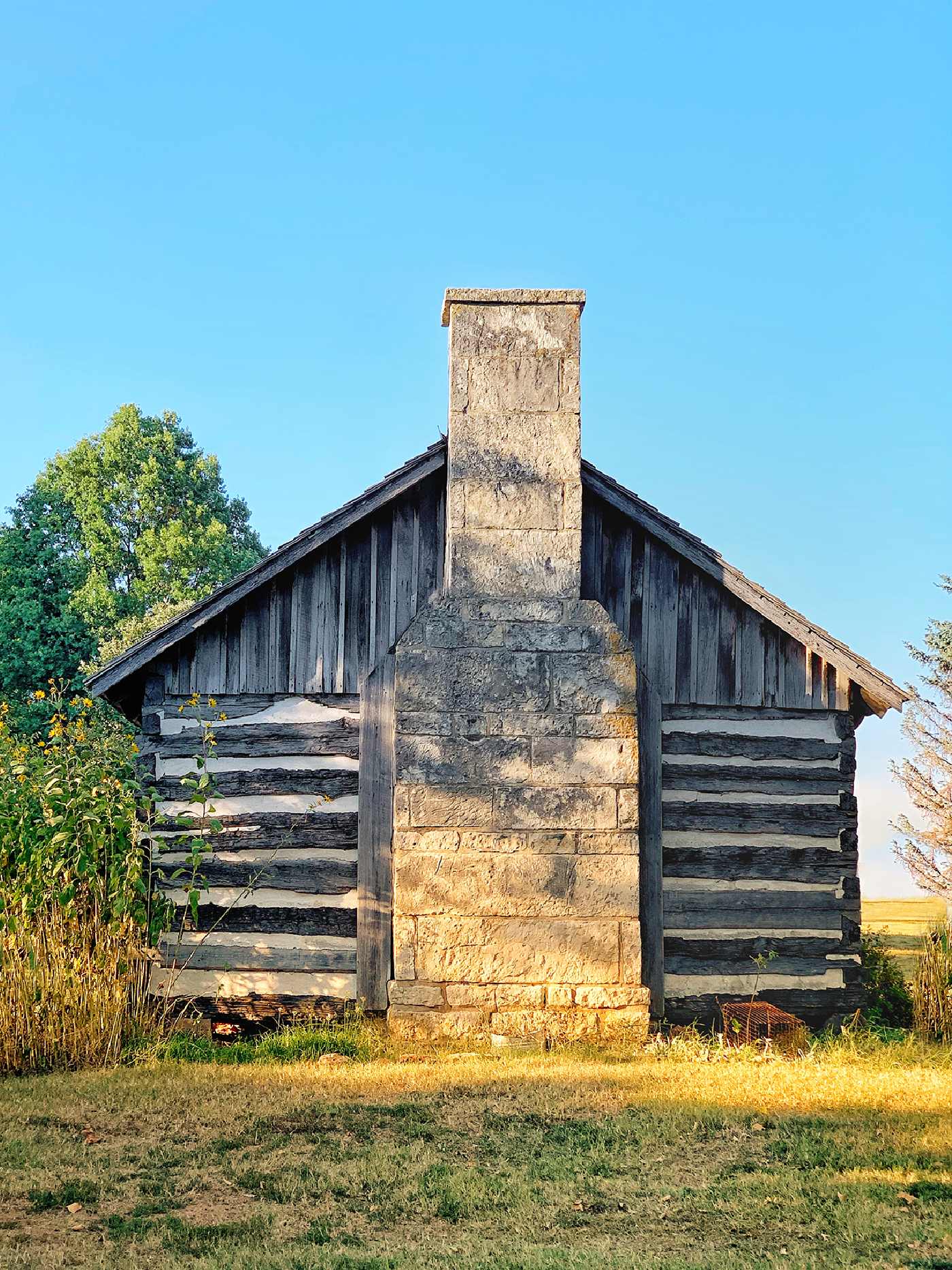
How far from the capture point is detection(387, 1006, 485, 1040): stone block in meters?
8.87

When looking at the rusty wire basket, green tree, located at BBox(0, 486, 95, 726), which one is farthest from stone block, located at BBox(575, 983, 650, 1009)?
green tree, located at BBox(0, 486, 95, 726)

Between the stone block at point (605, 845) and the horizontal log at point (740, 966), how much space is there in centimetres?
146

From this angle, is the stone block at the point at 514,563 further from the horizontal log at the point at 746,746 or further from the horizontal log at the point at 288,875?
the horizontal log at the point at 288,875

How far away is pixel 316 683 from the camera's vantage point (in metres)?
10.0

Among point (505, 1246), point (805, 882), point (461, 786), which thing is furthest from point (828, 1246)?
point (805, 882)

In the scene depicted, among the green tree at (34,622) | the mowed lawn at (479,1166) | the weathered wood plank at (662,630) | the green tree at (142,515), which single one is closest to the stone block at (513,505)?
the weathered wood plank at (662,630)

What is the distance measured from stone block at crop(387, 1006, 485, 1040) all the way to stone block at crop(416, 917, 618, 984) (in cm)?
25

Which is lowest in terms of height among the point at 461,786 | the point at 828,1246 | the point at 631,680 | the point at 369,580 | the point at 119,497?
the point at 828,1246

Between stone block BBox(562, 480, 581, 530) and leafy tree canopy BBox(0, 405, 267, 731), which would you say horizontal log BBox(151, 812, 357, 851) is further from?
leafy tree canopy BBox(0, 405, 267, 731)

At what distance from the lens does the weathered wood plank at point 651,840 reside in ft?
32.5

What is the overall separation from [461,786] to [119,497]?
22.1m

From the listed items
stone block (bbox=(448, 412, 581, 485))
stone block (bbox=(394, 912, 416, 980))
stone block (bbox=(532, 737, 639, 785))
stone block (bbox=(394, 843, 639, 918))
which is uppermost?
stone block (bbox=(448, 412, 581, 485))

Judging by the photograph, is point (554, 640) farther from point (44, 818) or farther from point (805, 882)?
point (44, 818)

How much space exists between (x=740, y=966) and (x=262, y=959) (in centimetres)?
418
